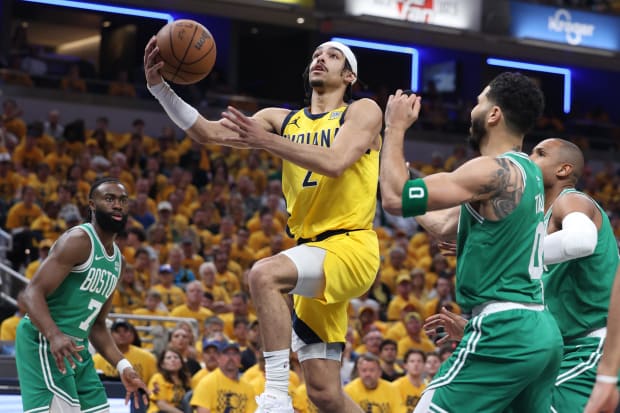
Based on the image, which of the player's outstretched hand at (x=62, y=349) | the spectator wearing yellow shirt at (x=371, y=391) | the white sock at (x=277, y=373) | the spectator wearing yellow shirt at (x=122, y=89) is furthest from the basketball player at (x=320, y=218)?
the spectator wearing yellow shirt at (x=122, y=89)

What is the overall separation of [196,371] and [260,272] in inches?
220

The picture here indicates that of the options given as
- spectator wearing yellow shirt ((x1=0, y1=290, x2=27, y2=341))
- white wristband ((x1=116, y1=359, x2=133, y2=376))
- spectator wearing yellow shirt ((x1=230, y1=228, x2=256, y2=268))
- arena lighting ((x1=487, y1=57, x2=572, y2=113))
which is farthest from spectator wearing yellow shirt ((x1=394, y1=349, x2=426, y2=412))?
arena lighting ((x1=487, y1=57, x2=572, y2=113))

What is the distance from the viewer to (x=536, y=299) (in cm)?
446

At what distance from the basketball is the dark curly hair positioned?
73.9 inches

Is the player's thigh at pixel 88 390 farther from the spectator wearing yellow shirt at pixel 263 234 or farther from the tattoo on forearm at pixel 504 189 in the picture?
the spectator wearing yellow shirt at pixel 263 234

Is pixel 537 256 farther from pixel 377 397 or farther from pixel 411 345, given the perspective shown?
pixel 411 345

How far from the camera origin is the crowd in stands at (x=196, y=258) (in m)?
10.4

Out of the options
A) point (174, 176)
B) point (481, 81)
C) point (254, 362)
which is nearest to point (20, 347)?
point (254, 362)

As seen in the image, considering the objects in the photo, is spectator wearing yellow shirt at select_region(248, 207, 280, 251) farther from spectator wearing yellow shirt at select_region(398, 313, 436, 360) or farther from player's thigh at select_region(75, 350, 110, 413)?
player's thigh at select_region(75, 350, 110, 413)

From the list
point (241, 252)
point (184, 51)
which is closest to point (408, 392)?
point (241, 252)

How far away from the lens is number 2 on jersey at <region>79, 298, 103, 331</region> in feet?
21.8

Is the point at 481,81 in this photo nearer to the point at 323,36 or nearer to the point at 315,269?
the point at 323,36

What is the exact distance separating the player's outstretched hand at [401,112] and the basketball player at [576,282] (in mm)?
953

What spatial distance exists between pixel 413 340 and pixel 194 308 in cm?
275
